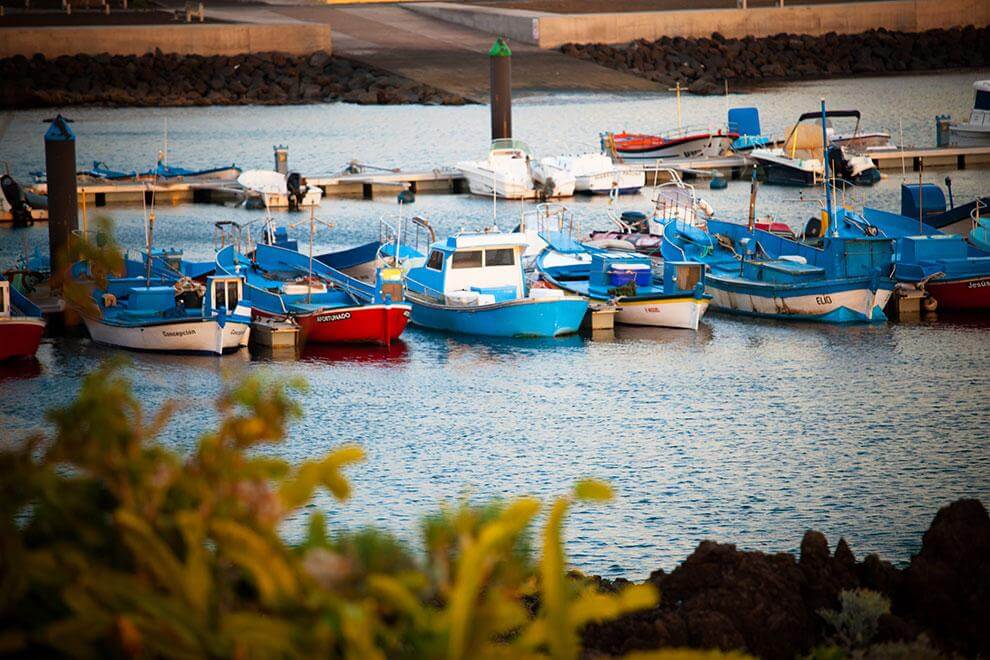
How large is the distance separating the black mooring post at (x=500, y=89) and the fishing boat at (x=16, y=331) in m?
23.6

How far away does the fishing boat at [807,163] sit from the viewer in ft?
161

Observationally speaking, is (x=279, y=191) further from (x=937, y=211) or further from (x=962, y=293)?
(x=962, y=293)

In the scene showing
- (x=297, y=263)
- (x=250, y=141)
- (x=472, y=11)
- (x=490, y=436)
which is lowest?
(x=490, y=436)

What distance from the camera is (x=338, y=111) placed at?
2955 inches

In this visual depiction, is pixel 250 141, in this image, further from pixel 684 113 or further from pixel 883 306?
pixel 883 306

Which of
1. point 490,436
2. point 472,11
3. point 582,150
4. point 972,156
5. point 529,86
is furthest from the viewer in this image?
point 472,11

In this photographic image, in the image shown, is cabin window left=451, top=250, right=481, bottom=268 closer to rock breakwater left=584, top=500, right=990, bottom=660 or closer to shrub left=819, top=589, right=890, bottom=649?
rock breakwater left=584, top=500, right=990, bottom=660

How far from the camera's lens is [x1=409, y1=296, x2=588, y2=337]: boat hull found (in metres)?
27.5

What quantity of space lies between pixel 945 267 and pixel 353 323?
1167 cm

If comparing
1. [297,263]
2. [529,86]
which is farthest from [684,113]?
[297,263]

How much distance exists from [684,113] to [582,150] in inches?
507

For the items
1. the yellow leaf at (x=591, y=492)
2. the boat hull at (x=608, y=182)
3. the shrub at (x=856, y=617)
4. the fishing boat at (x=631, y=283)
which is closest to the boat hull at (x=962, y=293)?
the fishing boat at (x=631, y=283)

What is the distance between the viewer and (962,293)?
29.5 m

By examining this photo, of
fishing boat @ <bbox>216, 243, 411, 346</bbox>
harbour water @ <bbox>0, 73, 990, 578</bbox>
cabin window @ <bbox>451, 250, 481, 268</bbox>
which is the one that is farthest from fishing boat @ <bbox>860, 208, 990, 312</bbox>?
fishing boat @ <bbox>216, 243, 411, 346</bbox>
